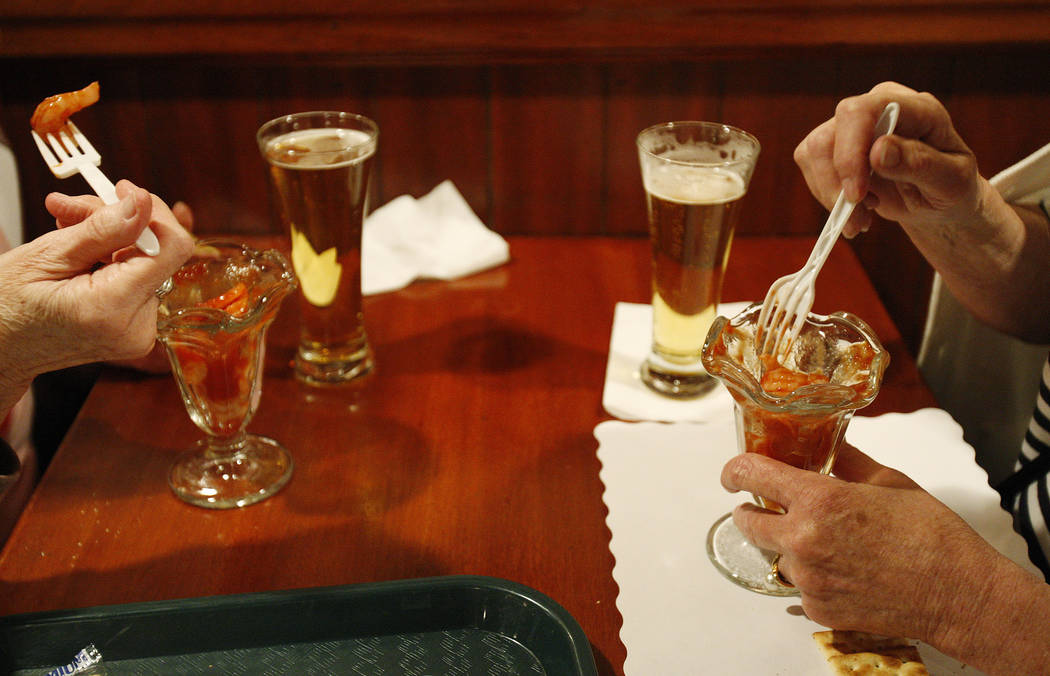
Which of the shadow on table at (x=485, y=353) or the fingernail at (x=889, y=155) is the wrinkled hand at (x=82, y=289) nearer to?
the shadow on table at (x=485, y=353)

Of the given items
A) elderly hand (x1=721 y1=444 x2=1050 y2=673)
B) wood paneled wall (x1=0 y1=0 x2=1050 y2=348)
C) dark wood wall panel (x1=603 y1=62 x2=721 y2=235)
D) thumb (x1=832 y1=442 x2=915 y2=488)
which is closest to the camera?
elderly hand (x1=721 y1=444 x2=1050 y2=673)

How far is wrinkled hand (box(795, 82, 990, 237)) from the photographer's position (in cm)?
107

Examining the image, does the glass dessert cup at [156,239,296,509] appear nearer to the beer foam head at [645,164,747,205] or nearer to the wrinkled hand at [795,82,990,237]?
the beer foam head at [645,164,747,205]

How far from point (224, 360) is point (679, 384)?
0.62 m

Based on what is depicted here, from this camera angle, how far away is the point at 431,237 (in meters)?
1.75

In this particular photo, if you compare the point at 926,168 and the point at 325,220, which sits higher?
the point at 926,168

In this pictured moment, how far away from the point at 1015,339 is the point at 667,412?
592 mm

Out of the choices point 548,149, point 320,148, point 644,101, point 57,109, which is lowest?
point 548,149

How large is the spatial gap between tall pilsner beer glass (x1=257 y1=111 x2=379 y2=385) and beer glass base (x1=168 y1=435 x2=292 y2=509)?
0.18 m

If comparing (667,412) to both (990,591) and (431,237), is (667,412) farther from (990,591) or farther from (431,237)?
(431,237)

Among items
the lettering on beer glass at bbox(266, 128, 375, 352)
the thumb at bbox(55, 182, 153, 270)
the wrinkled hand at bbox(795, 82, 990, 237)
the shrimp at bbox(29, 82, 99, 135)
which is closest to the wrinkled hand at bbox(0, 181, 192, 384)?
the thumb at bbox(55, 182, 153, 270)

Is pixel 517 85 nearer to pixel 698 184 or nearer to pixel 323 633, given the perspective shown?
pixel 698 184

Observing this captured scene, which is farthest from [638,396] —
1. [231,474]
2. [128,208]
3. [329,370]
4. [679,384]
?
[128,208]

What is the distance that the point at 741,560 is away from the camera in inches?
40.9
